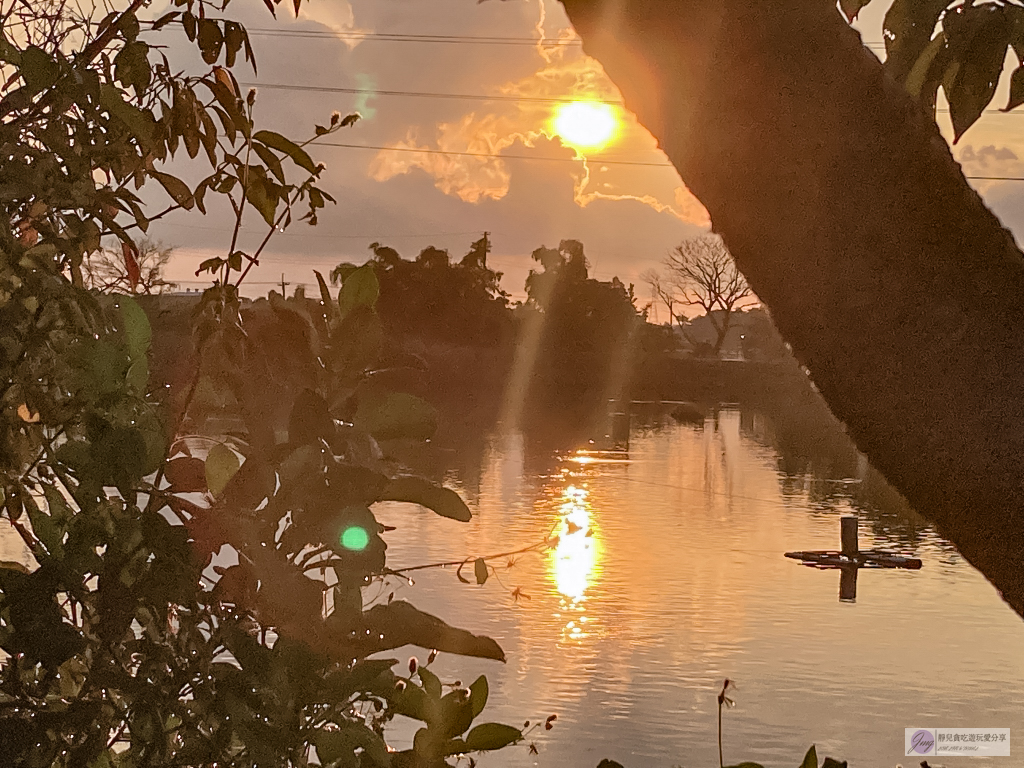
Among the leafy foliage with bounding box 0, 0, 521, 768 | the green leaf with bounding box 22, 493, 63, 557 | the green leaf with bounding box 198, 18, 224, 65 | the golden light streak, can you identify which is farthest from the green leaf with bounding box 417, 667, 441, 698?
the golden light streak

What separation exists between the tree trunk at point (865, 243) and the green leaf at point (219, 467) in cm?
52

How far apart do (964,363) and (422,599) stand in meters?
19.3

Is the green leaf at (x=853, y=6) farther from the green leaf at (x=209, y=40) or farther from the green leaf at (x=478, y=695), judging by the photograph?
the green leaf at (x=478, y=695)

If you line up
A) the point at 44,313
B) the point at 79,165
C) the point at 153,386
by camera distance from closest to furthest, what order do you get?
the point at 153,386, the point at 44,313, the point at 79,165

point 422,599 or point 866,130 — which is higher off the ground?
point 866,130

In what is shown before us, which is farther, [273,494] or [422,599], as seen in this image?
[422,599]

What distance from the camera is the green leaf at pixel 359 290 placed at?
3.01 feet

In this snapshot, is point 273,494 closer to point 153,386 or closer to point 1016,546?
point 153,386

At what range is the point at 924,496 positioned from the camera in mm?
1073

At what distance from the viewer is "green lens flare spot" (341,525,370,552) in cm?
82

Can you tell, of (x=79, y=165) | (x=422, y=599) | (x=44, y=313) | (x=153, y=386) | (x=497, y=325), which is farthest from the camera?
(x=497, y=325)

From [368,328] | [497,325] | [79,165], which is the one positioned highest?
[497,325]

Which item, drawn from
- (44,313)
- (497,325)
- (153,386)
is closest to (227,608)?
(153,386)

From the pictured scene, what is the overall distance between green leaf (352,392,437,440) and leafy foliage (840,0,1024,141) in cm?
75
